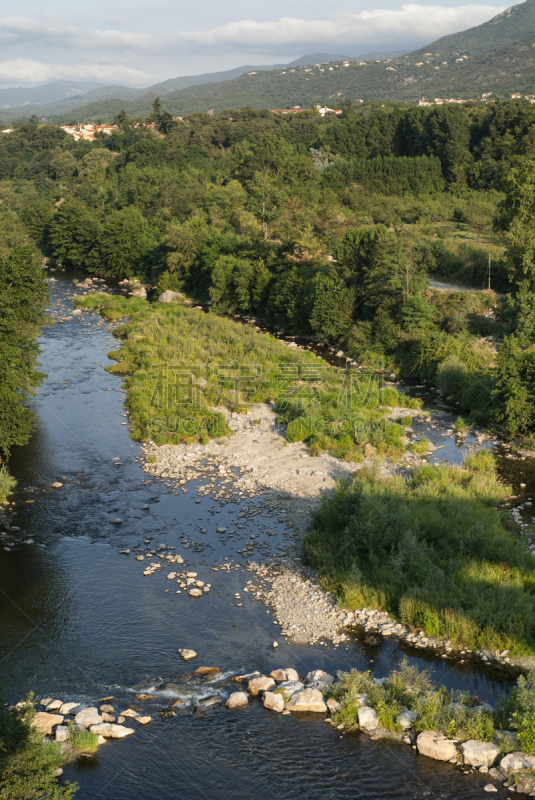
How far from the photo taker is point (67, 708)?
11.5 meters

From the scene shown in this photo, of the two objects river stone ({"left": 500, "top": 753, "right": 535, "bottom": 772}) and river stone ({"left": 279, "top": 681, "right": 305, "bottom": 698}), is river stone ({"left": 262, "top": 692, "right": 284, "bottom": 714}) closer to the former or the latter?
river stone ({"left": 279, "top": 681, "right": 305, "bottom": 698})

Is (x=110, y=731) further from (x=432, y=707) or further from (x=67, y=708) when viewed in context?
(x=432, y=707)

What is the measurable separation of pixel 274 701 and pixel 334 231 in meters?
39.5

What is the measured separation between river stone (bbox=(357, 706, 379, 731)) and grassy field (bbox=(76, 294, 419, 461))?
1156 centimetres

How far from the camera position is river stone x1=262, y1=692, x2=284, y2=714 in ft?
37.8

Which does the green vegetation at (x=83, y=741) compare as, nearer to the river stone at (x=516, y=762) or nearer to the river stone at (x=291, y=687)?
the river stone at (x=291, y=687)

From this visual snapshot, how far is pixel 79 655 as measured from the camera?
1330cm

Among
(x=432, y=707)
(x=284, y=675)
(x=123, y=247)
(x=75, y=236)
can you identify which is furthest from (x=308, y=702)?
(x=75, y=236)

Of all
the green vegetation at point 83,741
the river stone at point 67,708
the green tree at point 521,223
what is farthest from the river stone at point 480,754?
the green tree at point 521,223

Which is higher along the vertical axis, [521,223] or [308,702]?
[521,223]

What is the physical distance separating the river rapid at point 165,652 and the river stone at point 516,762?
1.11 feet

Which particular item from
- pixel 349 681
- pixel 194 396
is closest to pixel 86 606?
pixel 349 681

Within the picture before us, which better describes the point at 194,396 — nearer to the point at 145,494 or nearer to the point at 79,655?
the point at 145,494

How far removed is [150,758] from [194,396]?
1888cm
